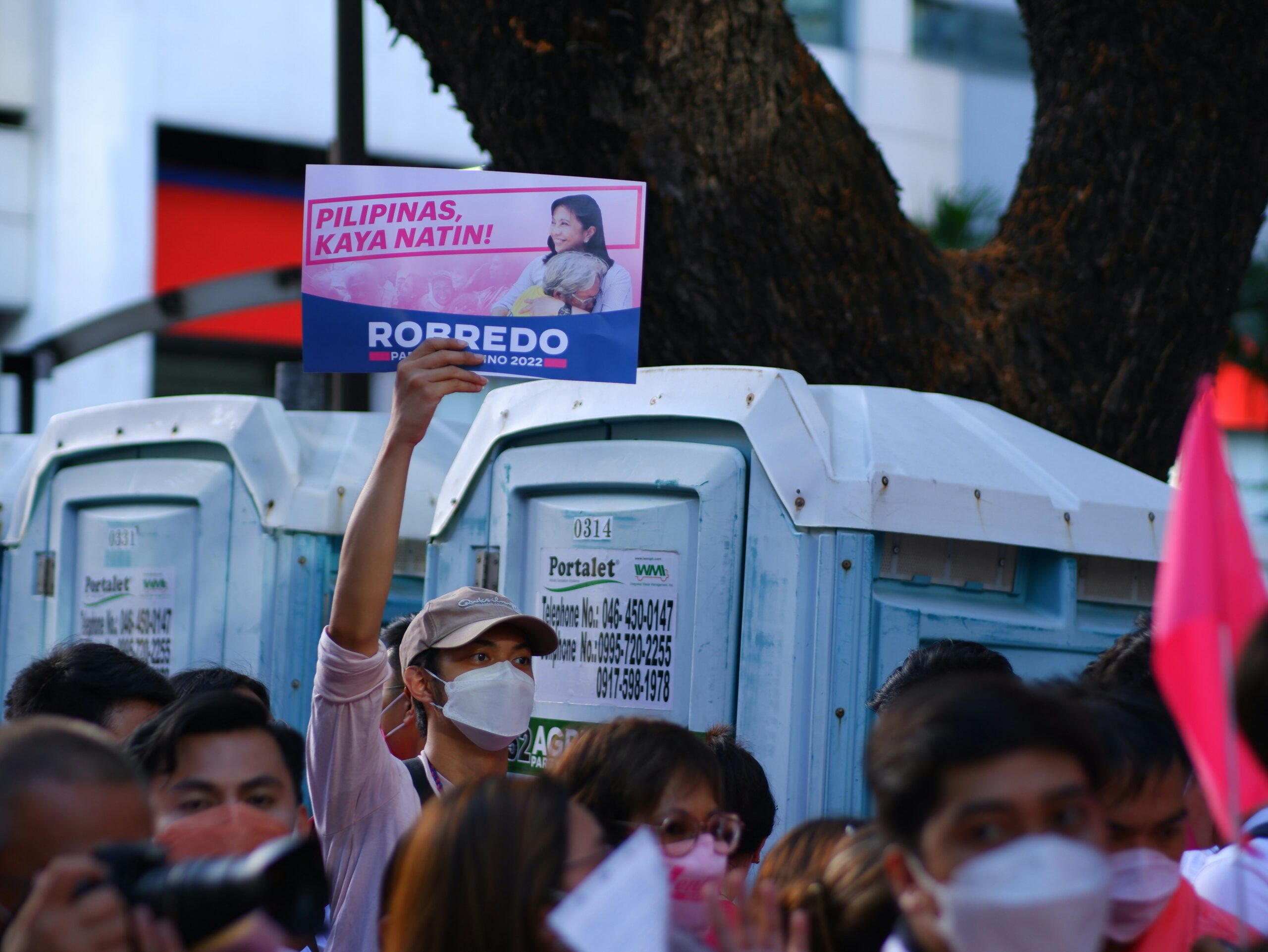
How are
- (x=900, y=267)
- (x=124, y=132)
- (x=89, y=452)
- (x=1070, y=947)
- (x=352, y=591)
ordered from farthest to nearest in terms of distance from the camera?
(x=124, y=132), (x=89, y=452), (x=900, y=267), (x=352, y=591), (x=1070, y=947)

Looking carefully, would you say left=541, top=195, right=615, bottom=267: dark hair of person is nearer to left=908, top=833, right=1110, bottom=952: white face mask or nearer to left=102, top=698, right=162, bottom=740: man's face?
left=102, top=698, right=162, bottom=740: man's face

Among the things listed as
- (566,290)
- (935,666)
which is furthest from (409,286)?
(935,666)

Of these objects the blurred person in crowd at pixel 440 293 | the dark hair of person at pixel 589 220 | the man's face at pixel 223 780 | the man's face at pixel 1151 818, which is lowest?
the man's face at pixel 223 780

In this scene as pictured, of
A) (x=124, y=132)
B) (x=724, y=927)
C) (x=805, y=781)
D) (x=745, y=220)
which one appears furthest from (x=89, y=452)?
(x=124, y=132)

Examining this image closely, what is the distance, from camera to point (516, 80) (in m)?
5.18

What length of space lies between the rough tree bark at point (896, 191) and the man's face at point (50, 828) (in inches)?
137

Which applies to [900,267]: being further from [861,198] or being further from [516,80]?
[516,80]

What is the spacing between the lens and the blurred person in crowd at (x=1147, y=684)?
2.84 metres

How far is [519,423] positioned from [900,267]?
70.3 inches

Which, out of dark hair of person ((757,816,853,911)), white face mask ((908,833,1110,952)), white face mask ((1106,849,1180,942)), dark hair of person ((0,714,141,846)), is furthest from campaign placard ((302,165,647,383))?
white face mask ((908,833,1110,952))

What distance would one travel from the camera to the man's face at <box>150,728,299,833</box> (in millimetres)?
2512

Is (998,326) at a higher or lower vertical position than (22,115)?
lower

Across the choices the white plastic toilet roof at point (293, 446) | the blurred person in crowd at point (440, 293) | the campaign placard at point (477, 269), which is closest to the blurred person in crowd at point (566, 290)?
the campaign placard at point (477, 269)

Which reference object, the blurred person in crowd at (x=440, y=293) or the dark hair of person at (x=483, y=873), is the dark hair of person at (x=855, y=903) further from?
the blurred person in crowd at (x=440, y=293)
